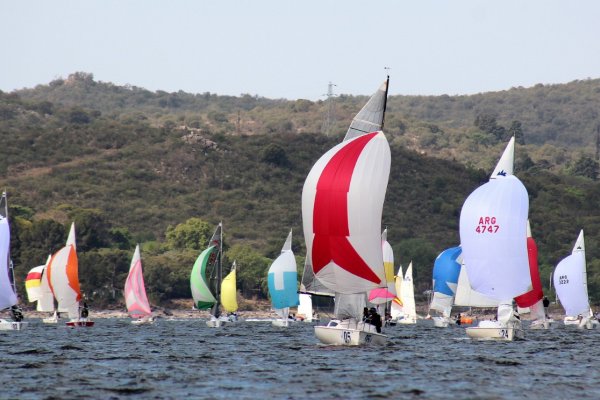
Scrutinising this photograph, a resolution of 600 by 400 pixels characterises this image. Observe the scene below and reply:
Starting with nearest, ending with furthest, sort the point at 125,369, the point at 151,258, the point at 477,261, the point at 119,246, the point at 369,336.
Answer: the point at 125,369 < the point at 369,336 < the point at 477,261 < the point at 151,258 < the point at 119,246

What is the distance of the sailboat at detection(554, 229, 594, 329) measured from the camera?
76.9m

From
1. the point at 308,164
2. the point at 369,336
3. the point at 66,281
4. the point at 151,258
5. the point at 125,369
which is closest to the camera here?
the point at 125,369

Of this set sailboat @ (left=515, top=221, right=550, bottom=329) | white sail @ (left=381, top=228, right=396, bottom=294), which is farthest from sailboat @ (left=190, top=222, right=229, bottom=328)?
sailboat @ (left=515, top=221, right=550, bottom=329)

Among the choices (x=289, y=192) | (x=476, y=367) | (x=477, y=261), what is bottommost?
(x=476, y=367)

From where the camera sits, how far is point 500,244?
165ft

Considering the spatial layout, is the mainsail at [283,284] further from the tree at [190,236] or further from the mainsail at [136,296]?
the tree at [190,236]

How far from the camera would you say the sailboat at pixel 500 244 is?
50250mm

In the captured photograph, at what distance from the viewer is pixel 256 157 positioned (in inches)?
6811

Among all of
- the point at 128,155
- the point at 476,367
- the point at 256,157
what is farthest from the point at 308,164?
the point at 476,367

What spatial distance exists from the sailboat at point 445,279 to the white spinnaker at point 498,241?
27.0 metres

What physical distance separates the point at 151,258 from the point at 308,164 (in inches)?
2140

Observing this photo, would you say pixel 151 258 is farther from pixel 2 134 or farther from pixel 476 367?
pixel 476 367

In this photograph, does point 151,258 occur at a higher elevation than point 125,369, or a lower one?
higher

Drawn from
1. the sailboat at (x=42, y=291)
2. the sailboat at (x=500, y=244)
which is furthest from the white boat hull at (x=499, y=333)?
the sailboat at (x=42, y=291)
